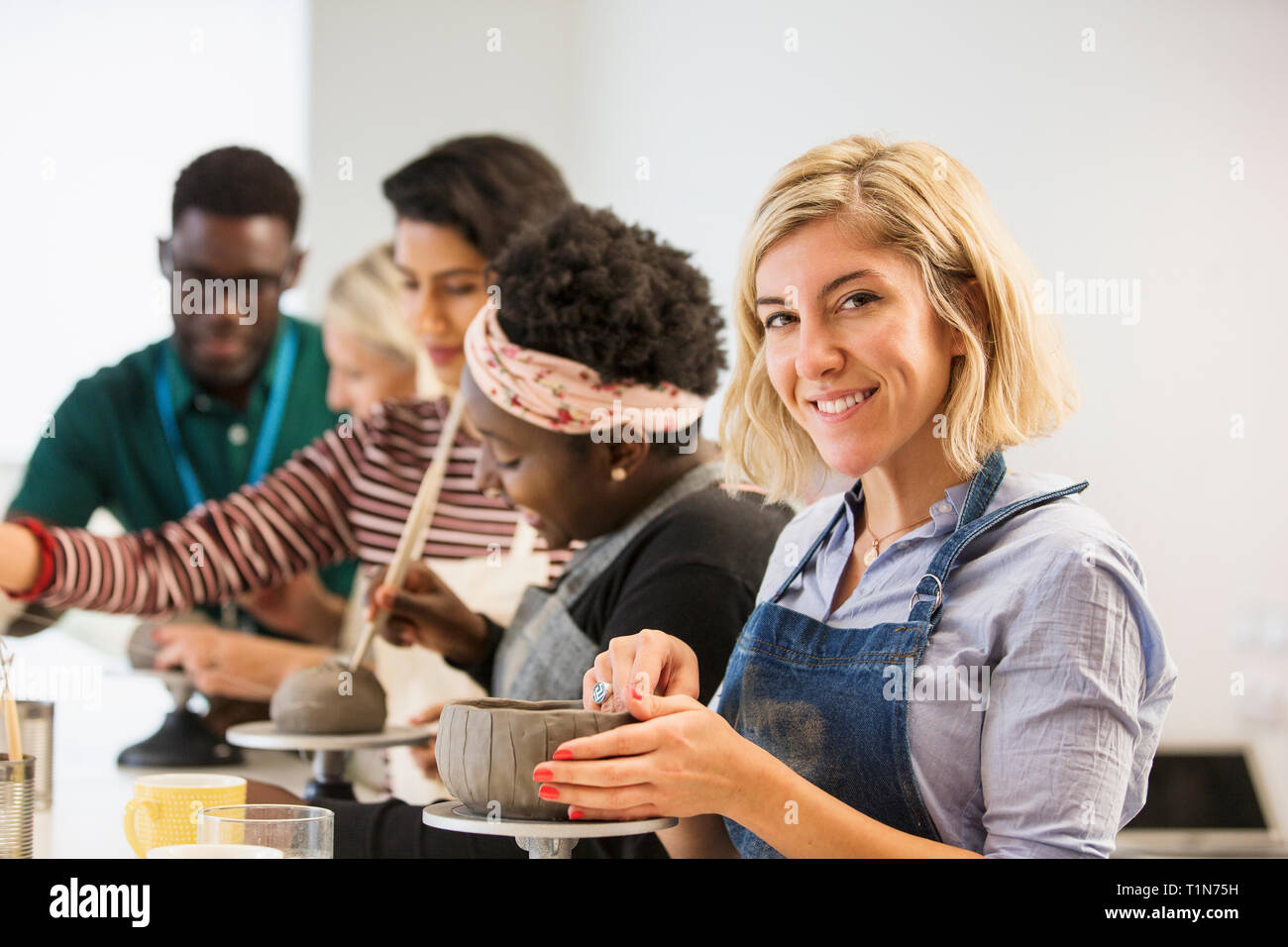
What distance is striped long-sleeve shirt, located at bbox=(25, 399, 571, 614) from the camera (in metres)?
1.94

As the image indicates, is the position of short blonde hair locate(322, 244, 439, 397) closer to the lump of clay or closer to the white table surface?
the white table surface

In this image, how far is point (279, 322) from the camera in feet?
7.81

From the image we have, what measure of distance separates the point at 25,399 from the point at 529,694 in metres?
1.46

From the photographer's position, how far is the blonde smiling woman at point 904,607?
76 centimetres

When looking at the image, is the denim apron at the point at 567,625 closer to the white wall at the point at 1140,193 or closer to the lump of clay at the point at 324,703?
the lump of clay at the point at 324,703

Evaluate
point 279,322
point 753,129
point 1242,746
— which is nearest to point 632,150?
point 753,129

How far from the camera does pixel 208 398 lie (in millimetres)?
2311

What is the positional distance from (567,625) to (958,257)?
22.5 inches

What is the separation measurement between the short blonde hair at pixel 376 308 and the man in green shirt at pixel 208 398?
0.46 feet

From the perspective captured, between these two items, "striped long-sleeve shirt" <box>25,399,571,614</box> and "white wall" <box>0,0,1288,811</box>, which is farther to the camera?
"striped long-sleeve shirt" <box>25,399,571,614</box>

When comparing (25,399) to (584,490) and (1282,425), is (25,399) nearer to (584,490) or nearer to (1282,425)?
(584,490)

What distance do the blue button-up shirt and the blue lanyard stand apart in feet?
5.67

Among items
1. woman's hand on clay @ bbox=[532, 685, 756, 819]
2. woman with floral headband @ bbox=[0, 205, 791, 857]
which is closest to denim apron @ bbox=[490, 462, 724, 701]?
woman with floral headband @ bbox=[0, 205, 791, 857]

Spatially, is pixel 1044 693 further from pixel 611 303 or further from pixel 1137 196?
pixel 1137 196
